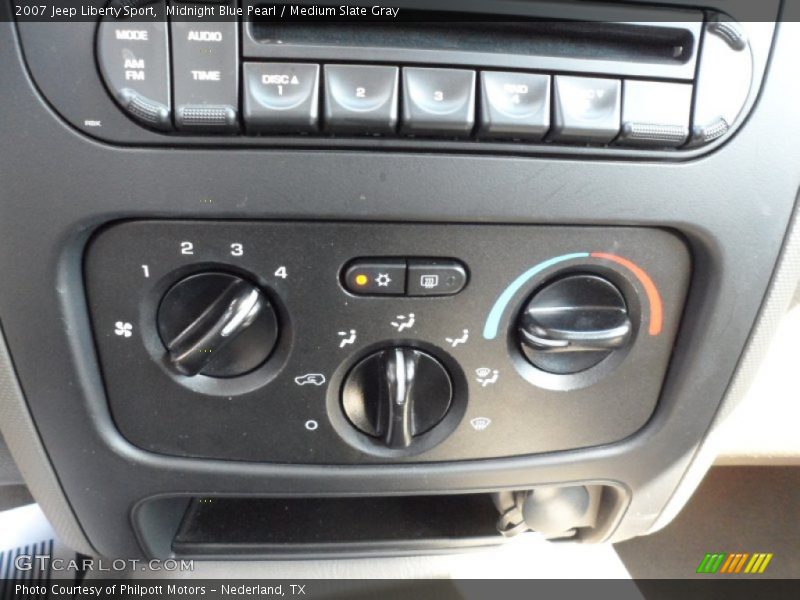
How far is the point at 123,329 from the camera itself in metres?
0.41

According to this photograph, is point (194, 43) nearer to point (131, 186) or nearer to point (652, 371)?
point (131, 186)

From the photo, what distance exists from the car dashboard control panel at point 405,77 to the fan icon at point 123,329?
0.12 meters

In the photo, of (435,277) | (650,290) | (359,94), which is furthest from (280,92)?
(650,290)

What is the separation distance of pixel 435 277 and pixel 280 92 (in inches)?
5.6

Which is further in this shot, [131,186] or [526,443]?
[526,443]

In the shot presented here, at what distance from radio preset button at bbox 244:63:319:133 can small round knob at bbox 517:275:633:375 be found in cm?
19

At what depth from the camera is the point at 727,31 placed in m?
0.36

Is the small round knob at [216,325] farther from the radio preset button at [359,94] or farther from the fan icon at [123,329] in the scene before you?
the radio preset button at [359,94]

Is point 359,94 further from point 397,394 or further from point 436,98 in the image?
point 397,394

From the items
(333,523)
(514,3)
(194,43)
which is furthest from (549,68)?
(333,523)

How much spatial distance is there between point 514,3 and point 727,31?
0.12m

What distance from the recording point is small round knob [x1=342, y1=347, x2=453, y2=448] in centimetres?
41

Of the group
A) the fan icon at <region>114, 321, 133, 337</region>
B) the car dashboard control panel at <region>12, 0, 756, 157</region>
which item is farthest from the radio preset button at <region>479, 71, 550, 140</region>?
the fan icon at <region>114, 321, 133, 337</region>

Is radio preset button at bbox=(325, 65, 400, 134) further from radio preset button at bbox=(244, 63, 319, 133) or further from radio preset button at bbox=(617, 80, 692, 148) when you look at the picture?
radio preset button at bbox=(617, 80, 692, 148)
